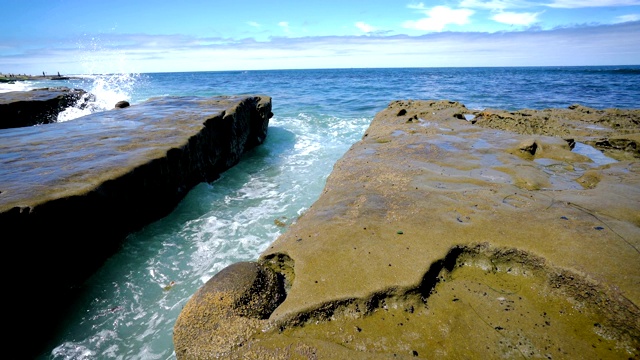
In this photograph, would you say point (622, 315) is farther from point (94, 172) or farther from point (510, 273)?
point (94, 172)

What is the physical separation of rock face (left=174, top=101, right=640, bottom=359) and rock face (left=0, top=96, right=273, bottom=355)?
2302mm

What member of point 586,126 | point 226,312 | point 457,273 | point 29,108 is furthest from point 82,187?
point 586,126

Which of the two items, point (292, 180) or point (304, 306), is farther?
point (292, 180)

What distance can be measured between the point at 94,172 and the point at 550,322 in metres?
5.48

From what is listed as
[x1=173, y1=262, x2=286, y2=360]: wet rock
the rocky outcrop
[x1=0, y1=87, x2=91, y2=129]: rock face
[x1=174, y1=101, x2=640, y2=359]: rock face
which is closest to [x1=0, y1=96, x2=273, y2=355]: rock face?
[x1=173, y1=262, x2=286, y2=360]: wet rock

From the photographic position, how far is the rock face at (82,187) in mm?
3322

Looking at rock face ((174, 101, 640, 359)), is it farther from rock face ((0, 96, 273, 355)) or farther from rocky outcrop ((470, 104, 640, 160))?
rocky outcrop ((470, 104, 640, 160))

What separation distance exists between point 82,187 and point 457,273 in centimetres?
450

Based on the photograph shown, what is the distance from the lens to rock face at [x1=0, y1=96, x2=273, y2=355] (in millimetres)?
3322

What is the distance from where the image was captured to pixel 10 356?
A: 3033 mm

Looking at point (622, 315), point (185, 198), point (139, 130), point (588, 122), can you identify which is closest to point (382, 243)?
point (622, 315)

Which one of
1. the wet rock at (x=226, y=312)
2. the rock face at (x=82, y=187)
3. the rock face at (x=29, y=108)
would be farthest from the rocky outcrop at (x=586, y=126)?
the rock face at (x=29, y=108)

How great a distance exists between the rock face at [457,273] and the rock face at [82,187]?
2.30 metres

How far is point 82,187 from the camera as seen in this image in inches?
155
